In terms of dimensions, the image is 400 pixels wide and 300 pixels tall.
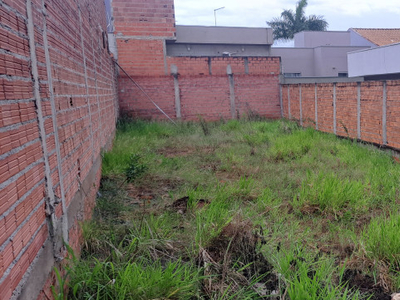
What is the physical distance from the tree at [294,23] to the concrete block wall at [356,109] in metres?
25.4

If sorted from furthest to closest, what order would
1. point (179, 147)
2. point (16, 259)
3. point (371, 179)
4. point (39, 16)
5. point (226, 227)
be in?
point (179, 147) < point (371, 179) < point (226, 227) < point (39, 16) < point (16, 259)

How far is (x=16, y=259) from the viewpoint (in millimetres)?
1285

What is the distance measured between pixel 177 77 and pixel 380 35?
923 inches

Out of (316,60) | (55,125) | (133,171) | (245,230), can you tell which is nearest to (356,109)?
(133,171)

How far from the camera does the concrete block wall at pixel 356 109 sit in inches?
235

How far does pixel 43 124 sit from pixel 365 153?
17.9ft

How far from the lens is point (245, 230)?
103 inches

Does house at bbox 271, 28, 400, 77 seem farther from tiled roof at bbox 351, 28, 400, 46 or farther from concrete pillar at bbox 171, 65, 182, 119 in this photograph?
concrete pillar at bbox 171, 65, 182, 119

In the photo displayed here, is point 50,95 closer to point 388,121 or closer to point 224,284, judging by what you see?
point 224,284

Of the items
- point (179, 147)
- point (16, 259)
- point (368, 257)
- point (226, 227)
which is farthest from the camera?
point (179, 147)

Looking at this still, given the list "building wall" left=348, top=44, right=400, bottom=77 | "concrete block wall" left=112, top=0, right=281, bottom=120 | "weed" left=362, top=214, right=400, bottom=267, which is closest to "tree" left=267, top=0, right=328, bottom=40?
"building wall" left=348, top=44, right=400, bottom=77

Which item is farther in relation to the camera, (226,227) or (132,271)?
(226,227)

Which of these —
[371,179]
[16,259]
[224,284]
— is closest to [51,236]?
[16,259]

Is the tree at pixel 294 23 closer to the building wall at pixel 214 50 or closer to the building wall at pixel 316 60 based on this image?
the building wall at pixel 316 60
